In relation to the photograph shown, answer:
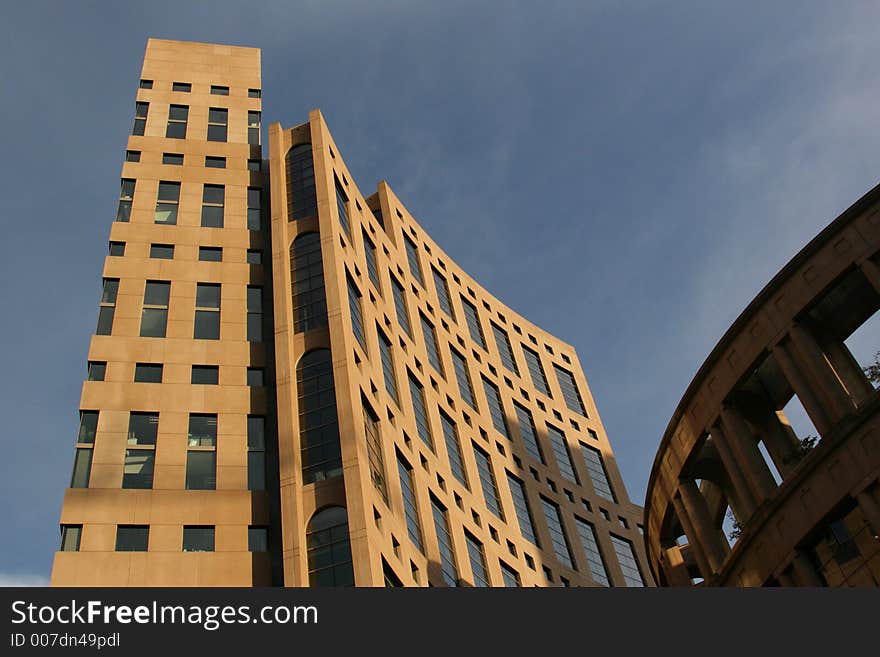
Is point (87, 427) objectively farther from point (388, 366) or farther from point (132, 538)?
point (388, 366)

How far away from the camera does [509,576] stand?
60312 mm

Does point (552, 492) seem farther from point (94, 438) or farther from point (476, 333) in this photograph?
point (94, 438)

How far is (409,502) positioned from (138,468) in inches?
533

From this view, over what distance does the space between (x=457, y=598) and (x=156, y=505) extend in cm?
2341

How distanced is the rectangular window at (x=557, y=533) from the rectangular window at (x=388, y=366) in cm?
2127

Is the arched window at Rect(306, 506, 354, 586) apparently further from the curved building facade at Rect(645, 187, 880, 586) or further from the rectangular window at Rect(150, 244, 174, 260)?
the rectangular window at Rect(150, 244, 174, 260)

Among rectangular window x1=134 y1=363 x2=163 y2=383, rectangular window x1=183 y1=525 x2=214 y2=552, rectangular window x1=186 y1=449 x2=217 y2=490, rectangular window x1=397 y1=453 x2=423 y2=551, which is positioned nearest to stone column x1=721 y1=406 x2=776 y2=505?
rectangular window x1=397 y1=453 x2=423 y2=551

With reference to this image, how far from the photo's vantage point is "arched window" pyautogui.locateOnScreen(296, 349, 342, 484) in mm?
43184

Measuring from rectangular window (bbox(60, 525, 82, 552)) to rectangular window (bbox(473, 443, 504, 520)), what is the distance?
97.9ft

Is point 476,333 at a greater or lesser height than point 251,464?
greater

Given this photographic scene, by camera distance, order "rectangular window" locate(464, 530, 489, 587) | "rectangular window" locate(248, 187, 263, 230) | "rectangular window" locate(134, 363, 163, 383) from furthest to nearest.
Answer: "rectangular window" locate(248, 187, 263, 230), "rectangular window" locate(464, 530, 489, 587), "rectangular window" locate(134, 363, 163, 383)

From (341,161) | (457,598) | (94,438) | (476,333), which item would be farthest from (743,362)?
(476,333)

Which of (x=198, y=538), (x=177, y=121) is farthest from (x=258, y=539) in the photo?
(x=177, y=121)

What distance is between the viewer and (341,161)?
6353 centimetres
